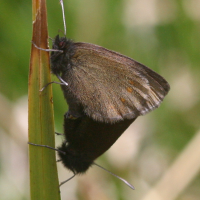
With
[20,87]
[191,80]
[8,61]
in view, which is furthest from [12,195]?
[191,80]

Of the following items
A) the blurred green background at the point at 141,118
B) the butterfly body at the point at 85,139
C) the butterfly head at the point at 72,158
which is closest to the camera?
the butterfly body at the point at 85,139

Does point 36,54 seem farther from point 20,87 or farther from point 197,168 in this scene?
point 197,168

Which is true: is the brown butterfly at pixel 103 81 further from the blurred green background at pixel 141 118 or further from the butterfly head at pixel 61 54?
the blurred green background at pixel 141 118

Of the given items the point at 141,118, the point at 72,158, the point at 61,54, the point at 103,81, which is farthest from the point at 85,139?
the point at 141,118

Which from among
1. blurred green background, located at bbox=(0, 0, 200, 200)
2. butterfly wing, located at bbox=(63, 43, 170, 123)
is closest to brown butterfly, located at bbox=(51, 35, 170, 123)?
butterfly wing, located at bbox=(63, 43, 170, 123)

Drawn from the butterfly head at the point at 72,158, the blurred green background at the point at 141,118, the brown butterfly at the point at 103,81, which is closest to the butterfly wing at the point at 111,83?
the brown butterfly at the point at 103,81

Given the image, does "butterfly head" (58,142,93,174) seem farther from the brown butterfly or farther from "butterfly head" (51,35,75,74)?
"butterfly head" (51,35,75,74)
